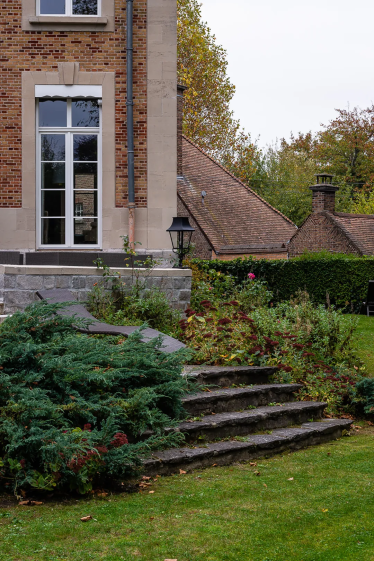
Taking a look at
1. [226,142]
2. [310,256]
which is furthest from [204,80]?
[310,256]

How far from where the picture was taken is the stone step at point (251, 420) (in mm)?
5590

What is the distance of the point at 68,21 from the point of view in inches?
415

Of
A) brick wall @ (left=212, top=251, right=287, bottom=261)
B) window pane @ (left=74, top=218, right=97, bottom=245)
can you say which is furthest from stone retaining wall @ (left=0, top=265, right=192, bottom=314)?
brick wall @ (left=212, top=251, right=287, bottom=261)

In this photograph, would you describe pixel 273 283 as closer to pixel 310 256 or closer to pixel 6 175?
pixel 310 256

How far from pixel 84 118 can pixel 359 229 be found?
19510 millimetres

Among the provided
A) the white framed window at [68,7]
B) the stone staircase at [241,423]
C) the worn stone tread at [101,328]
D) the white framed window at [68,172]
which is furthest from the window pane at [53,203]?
the stone staircase at [241,423]

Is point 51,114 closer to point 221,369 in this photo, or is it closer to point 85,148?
point 85,148

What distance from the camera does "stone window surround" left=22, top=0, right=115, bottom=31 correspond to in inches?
414

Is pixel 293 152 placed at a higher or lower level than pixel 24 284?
higher

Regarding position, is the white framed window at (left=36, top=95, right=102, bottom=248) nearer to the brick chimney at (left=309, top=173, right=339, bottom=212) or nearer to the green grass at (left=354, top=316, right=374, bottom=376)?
the green grass at (left=354, top=316, right=374, bottom=376)

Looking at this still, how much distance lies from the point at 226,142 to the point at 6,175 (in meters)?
24.8

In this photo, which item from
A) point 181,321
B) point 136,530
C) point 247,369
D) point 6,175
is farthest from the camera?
point 6,175

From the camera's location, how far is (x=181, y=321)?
853 centimetres

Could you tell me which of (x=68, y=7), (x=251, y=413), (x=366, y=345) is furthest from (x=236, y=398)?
(x=68, y=7)
